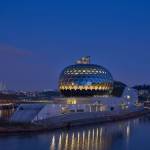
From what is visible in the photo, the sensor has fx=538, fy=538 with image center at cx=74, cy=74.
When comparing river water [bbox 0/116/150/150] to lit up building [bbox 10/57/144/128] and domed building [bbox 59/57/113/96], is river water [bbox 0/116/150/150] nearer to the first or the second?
lit up building [bbox 10/57/144/128]

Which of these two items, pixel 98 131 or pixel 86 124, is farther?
pixel 86 124

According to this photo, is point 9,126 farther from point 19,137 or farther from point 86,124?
point 86,124

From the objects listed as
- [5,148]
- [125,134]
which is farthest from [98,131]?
A: [5,148]

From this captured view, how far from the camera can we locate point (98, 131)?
33.2m

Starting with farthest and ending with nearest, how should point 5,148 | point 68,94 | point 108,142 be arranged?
point 68,94, point 108,142, point 5,148

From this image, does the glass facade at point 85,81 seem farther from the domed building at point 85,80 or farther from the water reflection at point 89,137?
the water reflection at point 89,137

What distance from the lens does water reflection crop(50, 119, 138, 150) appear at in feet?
84.4

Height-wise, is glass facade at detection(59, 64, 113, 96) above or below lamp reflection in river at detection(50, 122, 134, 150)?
above

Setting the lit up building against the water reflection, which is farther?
the lit up building

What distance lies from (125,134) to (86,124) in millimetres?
6515

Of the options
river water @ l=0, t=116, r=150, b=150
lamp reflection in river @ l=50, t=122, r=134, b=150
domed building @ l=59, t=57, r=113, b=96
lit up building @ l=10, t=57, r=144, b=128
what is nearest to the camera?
river water @ l=0, t=116, r=150, b=150

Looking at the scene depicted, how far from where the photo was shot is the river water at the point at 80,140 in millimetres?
25391

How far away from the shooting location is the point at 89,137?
29.5 m

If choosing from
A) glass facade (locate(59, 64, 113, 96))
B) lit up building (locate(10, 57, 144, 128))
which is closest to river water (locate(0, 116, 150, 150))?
lit up building (locate(10, 57, 144, 128))
